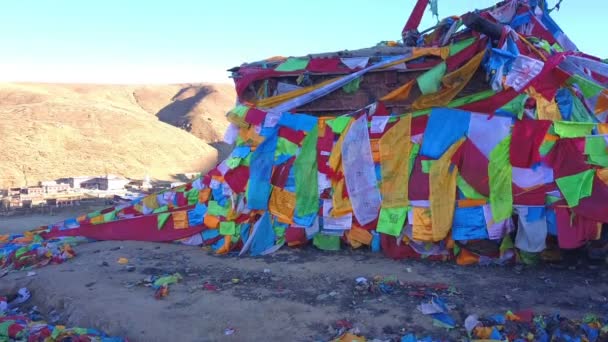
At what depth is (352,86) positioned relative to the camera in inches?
344

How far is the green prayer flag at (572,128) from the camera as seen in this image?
663cm

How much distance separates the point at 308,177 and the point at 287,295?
107 inches

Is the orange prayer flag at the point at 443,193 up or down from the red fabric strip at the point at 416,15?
down

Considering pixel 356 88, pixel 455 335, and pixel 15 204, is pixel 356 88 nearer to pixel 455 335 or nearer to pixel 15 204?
pixel 455 335

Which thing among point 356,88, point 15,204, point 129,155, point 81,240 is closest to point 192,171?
point 129,155

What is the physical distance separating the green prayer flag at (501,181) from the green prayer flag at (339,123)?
227cm

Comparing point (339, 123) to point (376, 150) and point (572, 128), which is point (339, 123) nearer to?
point (376, 150)

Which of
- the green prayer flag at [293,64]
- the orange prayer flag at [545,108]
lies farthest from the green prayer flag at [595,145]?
the green prayer flag at [293,64]

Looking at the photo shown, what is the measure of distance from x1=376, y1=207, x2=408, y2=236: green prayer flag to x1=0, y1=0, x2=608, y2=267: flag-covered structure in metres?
0.02

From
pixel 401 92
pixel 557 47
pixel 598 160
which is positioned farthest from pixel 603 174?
pixel 557 47

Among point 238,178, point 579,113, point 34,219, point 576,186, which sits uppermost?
point 579,113

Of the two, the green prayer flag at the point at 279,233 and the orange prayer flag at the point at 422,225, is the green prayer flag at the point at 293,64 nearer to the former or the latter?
the green prayer flag at the point at 279,233

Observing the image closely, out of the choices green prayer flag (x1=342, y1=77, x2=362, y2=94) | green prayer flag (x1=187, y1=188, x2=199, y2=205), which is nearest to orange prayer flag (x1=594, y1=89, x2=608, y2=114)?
green prayer flag (x1=342, y1=77, x2=362, y2=94)

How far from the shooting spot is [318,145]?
835 centimetres
